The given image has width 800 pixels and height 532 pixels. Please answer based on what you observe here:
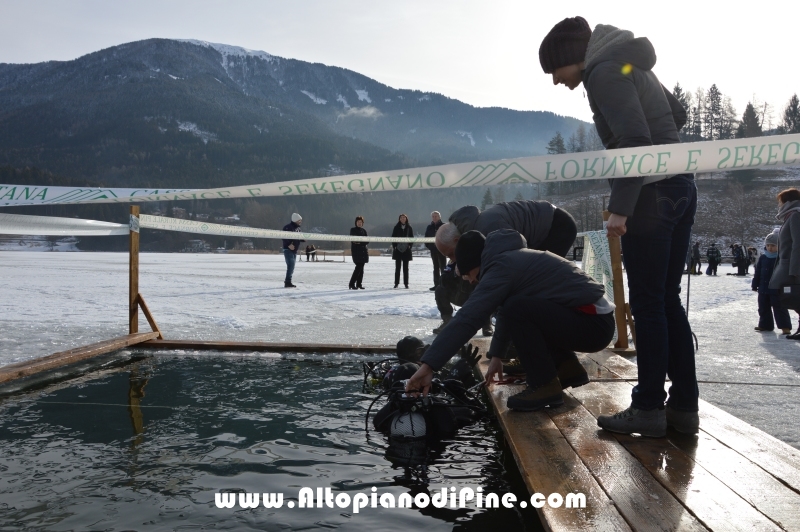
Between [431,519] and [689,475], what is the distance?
974 mm

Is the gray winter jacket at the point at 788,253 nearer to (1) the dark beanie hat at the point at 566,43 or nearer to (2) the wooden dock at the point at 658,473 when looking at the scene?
(2) the wooden dock at the point at 658,473

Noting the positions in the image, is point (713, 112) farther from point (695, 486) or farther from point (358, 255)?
point (695, 486)

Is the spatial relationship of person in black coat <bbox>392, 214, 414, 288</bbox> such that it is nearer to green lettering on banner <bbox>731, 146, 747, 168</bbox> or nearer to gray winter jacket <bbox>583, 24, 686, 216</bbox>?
green lettering on banner <bbox>731, 146, 747, 168</bbox>

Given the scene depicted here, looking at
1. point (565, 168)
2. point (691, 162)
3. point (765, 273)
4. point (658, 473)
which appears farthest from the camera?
point (765, 273)

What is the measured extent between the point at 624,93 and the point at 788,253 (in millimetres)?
6624

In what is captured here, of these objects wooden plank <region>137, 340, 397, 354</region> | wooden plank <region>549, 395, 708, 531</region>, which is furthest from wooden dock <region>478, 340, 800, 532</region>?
wooden plank <region>137, 340, 397, 354</region>

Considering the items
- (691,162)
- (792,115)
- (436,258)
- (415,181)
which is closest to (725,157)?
(691,162)

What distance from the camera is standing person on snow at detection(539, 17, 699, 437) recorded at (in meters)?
2.82

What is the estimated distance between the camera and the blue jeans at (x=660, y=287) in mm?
2869

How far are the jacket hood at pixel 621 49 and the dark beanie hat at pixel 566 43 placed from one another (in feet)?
0.27

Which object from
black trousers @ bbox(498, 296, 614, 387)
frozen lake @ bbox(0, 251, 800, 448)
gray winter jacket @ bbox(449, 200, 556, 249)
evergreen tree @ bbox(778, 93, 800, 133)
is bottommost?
frozen lake @ bbox(0, 251, 800, 448)

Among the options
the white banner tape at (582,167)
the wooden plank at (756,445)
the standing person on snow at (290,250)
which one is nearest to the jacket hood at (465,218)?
the white banner tape at (582,167)

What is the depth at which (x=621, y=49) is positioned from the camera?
2.85 meters

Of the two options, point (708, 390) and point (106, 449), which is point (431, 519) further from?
point (708, 390)
